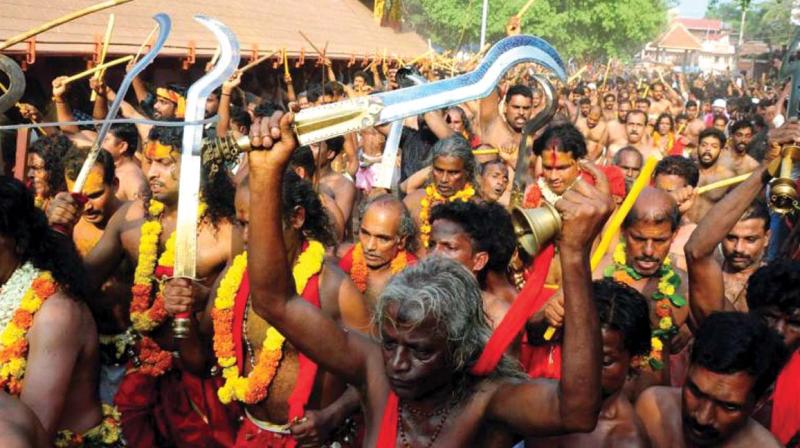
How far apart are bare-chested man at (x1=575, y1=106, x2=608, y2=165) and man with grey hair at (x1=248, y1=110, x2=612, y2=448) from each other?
10337 mm

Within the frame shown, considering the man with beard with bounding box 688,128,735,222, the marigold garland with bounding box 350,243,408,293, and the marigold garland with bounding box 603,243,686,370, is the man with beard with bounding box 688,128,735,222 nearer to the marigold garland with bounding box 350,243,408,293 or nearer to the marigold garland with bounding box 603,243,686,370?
the marigold garland with bounding box 603,243,686,370

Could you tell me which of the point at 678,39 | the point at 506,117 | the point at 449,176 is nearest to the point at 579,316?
the point at 449,176

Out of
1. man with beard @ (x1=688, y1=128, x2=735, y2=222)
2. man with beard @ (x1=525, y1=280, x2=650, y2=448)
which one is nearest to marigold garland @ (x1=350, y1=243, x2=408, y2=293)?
man with beard @ (x1=525, y1=280, x2=650, y2=448)

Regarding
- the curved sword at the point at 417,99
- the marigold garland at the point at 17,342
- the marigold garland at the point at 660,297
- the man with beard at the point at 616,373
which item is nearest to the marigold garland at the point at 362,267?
the marigold garland at the point at 660,297

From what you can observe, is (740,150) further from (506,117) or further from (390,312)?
(390,312)

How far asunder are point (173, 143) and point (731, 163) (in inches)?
252

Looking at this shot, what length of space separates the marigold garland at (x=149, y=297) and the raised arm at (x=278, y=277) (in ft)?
6.84

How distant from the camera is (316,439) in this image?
12.0 ft

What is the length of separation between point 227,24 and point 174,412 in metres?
11.3

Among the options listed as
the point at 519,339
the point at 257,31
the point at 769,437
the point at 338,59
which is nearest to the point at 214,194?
the point at 519,339

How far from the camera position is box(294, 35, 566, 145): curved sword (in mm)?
2389

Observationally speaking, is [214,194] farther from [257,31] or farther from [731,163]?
[257,31]

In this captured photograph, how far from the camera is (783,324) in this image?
11.5 ft

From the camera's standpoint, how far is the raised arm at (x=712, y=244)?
148 inches
